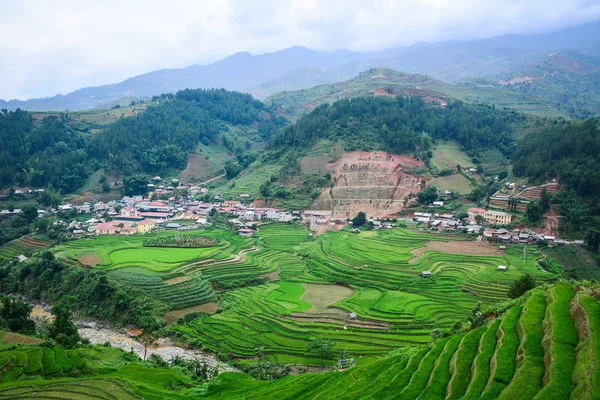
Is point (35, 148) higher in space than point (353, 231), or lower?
higher

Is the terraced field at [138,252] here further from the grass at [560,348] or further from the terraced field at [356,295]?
the grass at [560,348]

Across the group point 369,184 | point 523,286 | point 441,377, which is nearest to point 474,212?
point 369,184

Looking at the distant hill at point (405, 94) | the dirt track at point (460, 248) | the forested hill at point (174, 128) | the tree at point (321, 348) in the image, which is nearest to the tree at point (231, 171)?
the forested hill at point (174, 128)

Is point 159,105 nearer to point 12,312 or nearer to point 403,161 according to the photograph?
point 403,161

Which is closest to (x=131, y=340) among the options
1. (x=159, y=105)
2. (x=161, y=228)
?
(x=161, y=228)

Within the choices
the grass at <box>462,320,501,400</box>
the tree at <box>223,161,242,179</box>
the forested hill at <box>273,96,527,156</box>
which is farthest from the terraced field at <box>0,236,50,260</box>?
the grass at <box>462,320,501,400</box>

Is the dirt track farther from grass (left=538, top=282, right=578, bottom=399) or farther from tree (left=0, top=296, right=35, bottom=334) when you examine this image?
tree (left=0, top=296, right=35, bottom=334)
